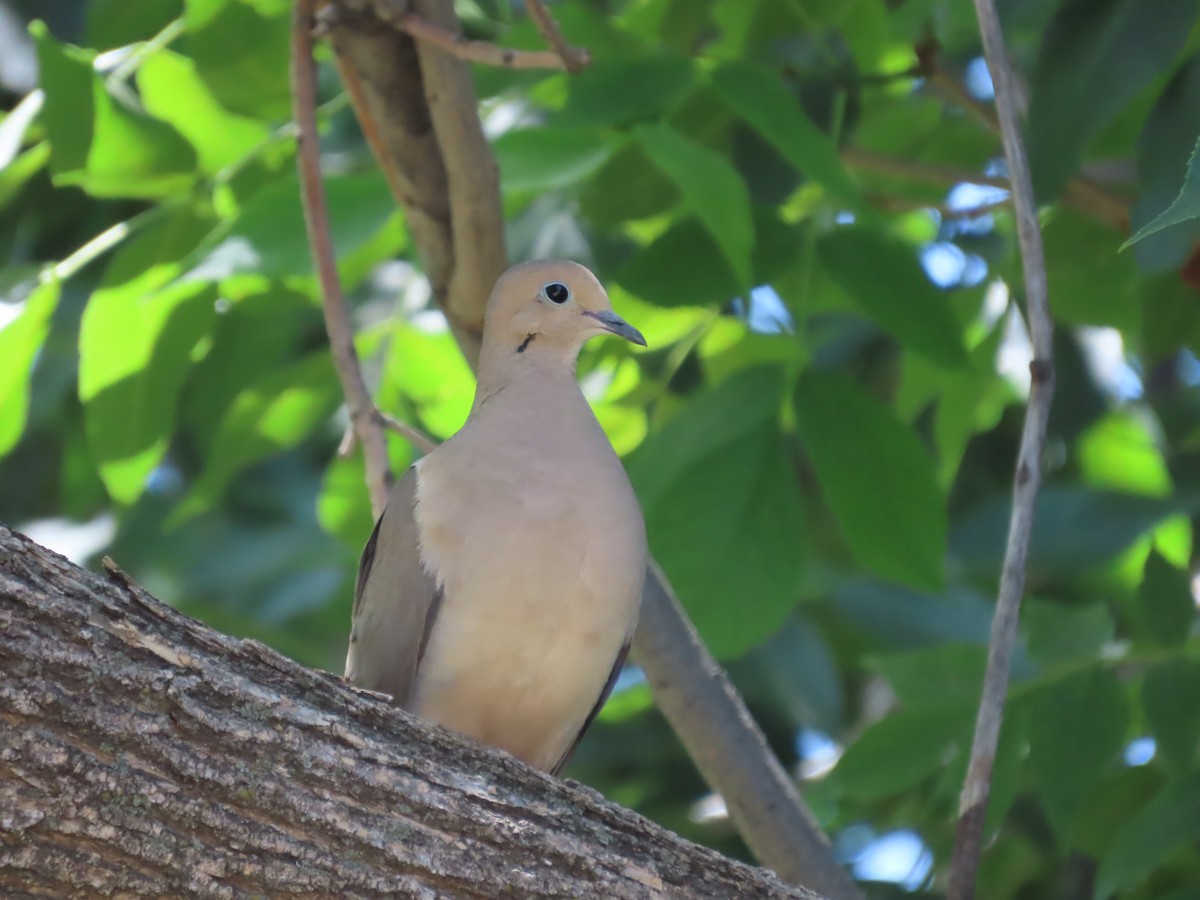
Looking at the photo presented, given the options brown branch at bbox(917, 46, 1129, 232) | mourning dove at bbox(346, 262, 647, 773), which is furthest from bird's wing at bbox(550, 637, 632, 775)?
brown branch at bbox(917, 46, 1129, 232)

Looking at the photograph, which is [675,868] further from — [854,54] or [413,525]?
[854,54]

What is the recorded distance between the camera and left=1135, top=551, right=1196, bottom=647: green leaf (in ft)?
9.04

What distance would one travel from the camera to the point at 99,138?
3.05 meters

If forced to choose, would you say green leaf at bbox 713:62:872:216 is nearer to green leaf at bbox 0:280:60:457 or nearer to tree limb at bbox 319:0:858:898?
tree limb at bbox 319:0:858:898

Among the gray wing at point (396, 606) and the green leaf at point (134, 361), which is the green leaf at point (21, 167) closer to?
the green leaf at point (134, 361)

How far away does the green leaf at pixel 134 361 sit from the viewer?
3010 mm

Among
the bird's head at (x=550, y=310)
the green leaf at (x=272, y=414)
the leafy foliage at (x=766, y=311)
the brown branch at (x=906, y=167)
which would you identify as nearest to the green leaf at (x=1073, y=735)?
the leafy foliage at (x=766, y=311)

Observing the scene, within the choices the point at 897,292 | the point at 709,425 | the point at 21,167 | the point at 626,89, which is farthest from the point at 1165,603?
the point at 21,167

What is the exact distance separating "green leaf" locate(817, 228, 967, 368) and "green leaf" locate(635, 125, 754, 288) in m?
0.29

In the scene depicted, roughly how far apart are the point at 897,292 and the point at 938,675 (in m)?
0.69

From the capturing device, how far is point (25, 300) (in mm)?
3002

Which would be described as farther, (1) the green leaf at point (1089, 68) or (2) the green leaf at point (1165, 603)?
(2) the green leaf at point (1165, 603)

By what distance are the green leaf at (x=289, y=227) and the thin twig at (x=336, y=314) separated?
0.13 ft

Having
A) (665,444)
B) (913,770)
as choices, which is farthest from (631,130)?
(913,770)
